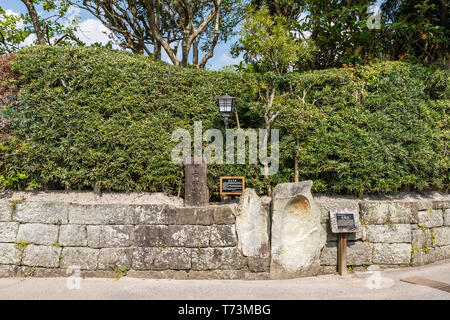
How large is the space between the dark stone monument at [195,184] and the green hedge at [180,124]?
0.39 m

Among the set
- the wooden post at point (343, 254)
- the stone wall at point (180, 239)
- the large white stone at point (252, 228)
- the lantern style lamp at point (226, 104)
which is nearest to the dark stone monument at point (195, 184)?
the stone wall at point (180, 239)

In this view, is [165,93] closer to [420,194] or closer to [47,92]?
[47,92]

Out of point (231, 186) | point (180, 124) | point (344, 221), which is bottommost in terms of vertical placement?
point (344, 221)

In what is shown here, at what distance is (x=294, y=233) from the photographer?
4273 millimetres

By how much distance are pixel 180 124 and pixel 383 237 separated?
4029 mm

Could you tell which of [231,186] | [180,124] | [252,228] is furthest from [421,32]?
[252,228]

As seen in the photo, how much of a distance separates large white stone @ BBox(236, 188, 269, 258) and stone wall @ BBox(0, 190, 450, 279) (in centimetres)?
2

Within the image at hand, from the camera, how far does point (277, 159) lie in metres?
5.17

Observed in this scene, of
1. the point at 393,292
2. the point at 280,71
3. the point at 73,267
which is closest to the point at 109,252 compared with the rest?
the point at 73,267

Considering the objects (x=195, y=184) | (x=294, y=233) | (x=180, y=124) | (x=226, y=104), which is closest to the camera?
(x=294, y=233)

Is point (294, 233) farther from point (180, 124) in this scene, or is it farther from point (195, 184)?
point (180, 124)

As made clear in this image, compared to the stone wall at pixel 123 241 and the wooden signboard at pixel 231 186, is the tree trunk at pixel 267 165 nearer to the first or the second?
the wooden signboard at pixel 231 186

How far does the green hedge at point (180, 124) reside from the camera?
4.85m

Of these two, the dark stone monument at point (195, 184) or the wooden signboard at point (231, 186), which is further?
the wooden signboard at point (231, 186)
